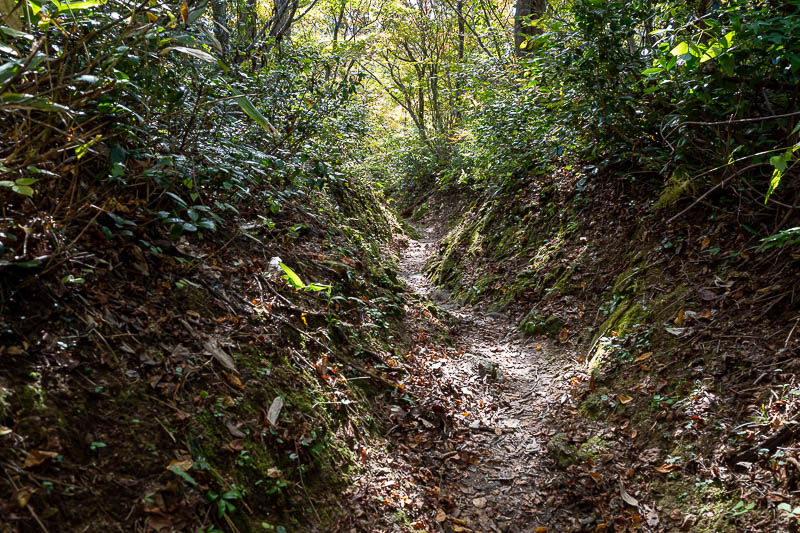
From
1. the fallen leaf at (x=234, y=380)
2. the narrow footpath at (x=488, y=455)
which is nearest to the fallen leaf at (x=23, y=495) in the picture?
the fallen leaf at (x=234, y=380)

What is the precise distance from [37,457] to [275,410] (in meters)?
1.31

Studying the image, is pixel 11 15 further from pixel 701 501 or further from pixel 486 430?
pixel 701 501

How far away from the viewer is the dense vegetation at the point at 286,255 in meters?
2.24

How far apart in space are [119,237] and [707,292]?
5065mm

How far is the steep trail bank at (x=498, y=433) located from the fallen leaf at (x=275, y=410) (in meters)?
1.46

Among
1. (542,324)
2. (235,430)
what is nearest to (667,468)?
(542,324)

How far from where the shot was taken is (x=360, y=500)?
3.00m

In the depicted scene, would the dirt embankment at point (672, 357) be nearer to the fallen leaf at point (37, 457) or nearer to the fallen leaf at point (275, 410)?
the fallen leaf at point (275, 410)

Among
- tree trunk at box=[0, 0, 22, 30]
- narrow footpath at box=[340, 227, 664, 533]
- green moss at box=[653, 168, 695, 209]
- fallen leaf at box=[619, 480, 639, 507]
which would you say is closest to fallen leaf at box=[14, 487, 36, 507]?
narrow footpath at box=[340, 227, 664, 533]

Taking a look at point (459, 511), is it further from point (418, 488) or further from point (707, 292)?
point (707, 292)

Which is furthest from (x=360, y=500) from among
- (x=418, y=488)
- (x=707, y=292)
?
(x=707, y=292)

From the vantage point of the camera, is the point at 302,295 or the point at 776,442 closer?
the point at 776,442

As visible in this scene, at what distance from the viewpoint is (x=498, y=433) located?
4.37 m

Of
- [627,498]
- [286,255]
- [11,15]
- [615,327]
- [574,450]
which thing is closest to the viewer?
[11,15]
